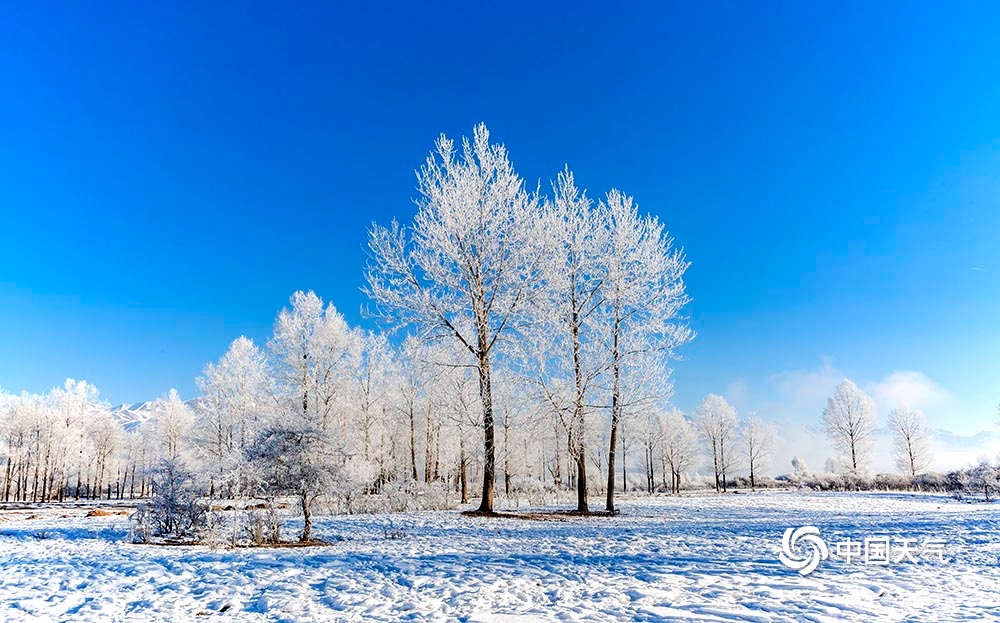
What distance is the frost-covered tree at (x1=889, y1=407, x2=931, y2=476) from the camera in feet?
167

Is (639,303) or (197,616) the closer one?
(197,616)

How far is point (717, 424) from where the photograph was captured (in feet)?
168

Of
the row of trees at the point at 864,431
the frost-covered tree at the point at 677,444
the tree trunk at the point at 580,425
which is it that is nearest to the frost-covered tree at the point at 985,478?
the row of trees at the point at 864,431

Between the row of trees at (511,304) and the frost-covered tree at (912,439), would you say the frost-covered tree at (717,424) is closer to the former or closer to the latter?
the frost-covered tree at (912,439)

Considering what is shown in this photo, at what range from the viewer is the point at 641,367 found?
17.5 metres

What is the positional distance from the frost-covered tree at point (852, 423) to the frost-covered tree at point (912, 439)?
462 centimetres

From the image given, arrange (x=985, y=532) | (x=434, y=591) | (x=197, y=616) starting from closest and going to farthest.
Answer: (x=197, y=616) → (x=434, y=591) → (x=985, y=532)

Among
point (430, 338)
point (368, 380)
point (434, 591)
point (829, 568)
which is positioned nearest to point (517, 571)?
point (434, 591)

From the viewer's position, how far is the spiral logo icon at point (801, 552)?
726 centimetres

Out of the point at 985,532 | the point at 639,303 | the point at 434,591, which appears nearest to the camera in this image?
the point at 434,591

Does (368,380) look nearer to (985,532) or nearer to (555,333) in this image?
(555,333)

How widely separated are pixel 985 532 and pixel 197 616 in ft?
49.5

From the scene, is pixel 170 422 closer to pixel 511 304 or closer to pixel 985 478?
pixel 511 304

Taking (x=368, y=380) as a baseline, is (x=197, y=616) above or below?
below
